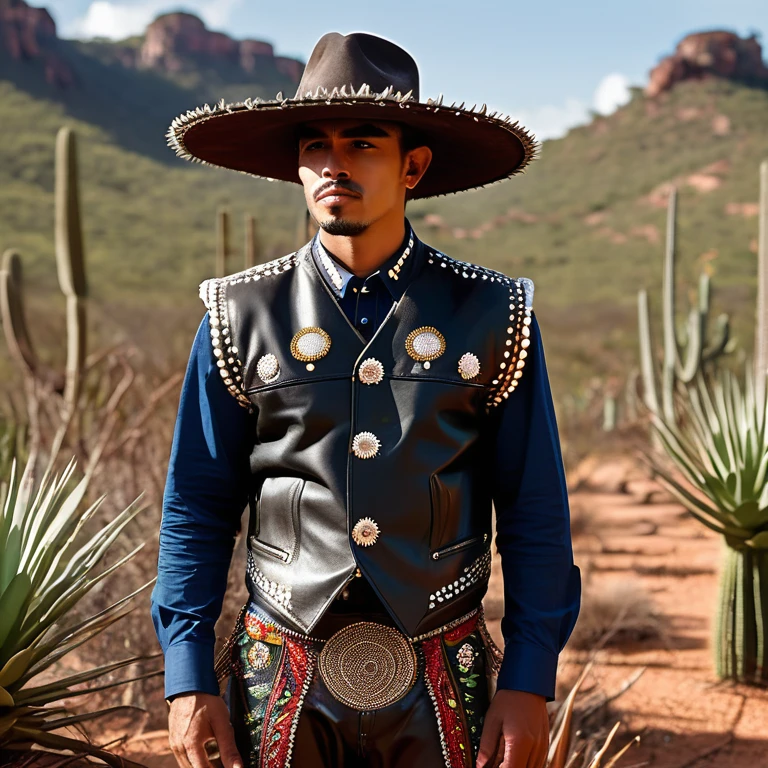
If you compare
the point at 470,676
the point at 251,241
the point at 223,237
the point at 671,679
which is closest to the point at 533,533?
the point at 470,676

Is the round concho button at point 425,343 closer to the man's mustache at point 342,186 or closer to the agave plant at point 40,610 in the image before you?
the man's mustache at point 342,186

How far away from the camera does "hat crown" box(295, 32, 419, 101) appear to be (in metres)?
2.30

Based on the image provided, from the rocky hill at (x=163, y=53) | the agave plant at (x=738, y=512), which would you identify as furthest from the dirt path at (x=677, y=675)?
the rocky hill at (x=163, y=53)

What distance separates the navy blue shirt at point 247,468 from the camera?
2234 millimetres

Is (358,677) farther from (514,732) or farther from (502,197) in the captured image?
(502,197)

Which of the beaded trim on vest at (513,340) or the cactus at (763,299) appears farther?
the cactus at (763,299)

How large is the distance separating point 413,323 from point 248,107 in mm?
610

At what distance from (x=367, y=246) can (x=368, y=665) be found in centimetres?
94

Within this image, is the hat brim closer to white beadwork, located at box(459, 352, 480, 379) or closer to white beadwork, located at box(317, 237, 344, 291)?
white beadwork, located at box(317, 237, 344, 291)

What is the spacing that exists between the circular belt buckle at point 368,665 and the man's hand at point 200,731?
24 centimetres

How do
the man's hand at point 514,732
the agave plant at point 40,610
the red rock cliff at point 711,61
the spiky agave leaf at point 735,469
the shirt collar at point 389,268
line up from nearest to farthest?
1. the man's hand at point 514,732
2. the shirt collar at point 389,268
3. the agave plant at point 40,610
4. the spiky agave leaf at point 735,469
5. the red rock cliff at point 711,61

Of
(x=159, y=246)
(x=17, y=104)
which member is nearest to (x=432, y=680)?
(x=159, y=246)

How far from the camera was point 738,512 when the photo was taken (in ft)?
18.1

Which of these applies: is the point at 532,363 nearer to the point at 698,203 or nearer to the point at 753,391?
the point at 753,391
